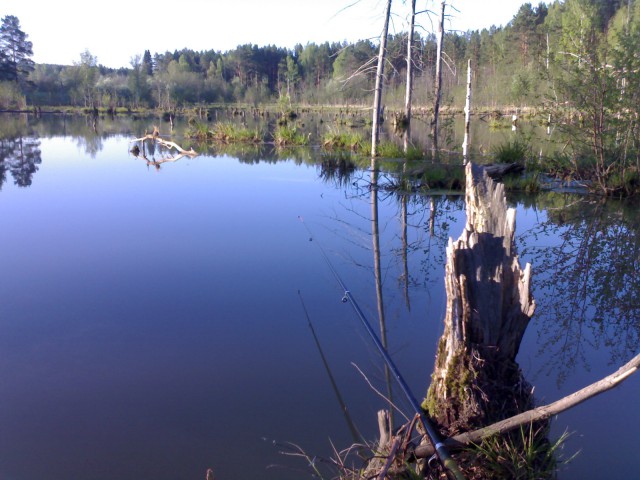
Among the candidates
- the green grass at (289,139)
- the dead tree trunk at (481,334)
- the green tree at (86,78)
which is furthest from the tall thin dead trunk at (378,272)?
the green tree at (86,78)

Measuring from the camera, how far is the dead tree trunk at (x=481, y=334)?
264 centimetres

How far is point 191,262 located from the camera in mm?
6031

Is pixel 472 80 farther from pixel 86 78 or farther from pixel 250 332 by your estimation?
pixel 250 332

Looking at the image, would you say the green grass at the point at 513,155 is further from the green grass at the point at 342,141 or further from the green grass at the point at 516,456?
the green grass at the point at 516,456

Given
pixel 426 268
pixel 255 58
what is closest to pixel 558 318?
pixel 426 268

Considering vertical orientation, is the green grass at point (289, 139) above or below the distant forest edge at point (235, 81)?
below

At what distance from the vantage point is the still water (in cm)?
290

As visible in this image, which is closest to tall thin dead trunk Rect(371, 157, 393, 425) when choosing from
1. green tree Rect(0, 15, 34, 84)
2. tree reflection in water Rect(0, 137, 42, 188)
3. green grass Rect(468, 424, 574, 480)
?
green grass Rect(468, 424, 574, 480)

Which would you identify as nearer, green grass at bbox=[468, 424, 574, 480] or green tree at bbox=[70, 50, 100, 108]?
green grass at bbox=[468, 424, 574, 480]

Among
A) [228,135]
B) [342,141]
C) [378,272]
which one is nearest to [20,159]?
[228,135]

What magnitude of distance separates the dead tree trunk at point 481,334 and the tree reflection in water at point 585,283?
101cm

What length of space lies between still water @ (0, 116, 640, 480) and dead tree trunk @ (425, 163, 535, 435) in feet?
1.61

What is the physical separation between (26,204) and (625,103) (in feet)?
30.4

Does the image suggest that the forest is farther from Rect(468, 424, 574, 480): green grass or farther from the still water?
Rect(468, 424, 574, 480): green grass
